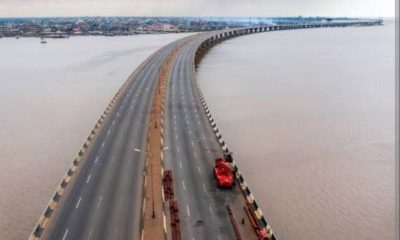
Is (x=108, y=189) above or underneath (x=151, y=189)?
underneath

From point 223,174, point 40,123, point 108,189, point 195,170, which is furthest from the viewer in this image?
point 40,123

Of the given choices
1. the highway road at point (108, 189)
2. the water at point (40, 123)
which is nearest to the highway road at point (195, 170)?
the highway road at point (108, 189)

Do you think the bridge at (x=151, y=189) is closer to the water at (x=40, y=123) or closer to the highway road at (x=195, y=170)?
the highway road at (x=195, y=170)

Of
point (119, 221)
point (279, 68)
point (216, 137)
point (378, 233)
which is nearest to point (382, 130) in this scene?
point (216, 137)

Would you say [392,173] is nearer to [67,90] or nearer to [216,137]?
[216,137]

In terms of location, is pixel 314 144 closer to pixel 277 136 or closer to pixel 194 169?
pixel 277 136

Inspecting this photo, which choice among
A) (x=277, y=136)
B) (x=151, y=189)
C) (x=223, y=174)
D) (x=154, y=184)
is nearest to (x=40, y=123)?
(x=154, y=184)
